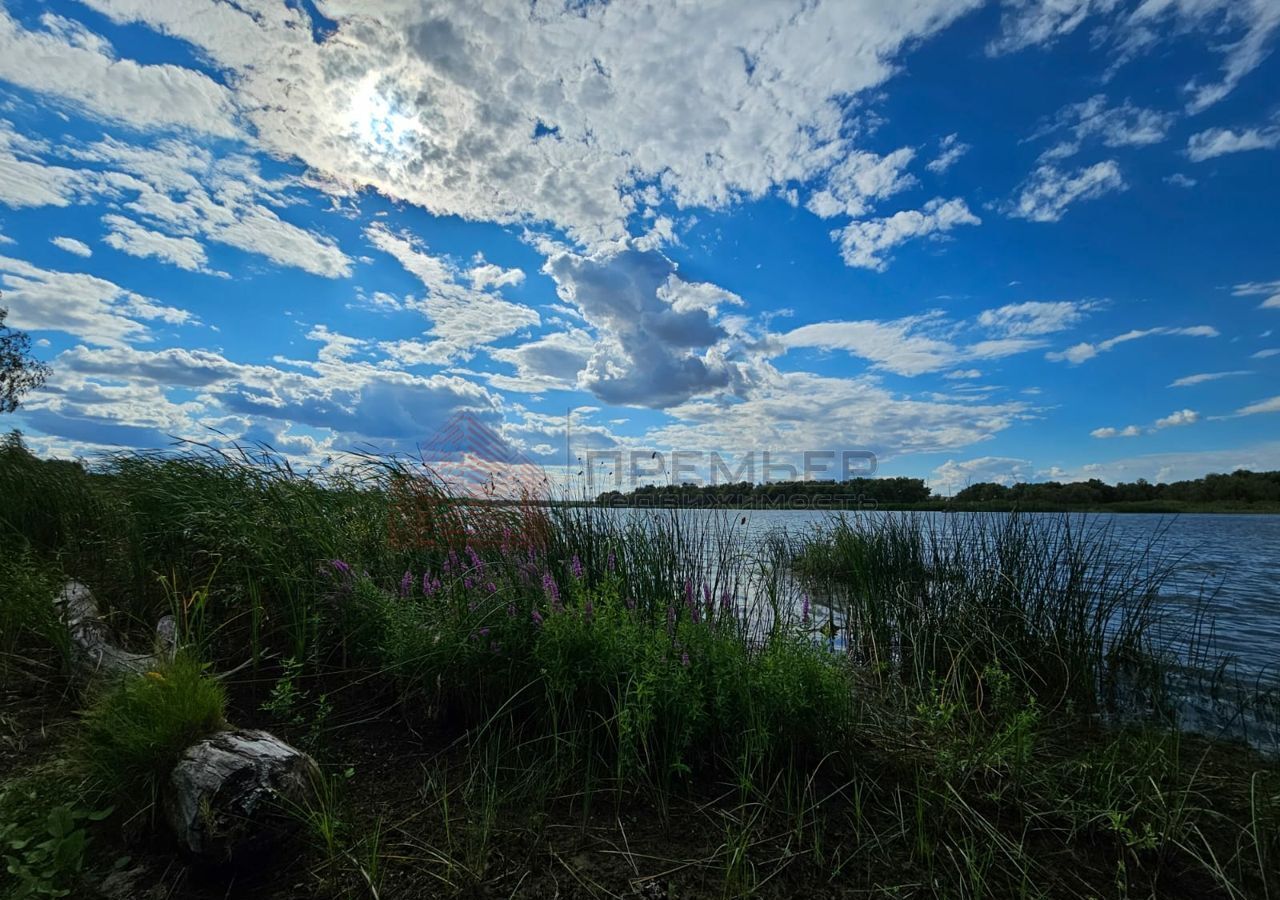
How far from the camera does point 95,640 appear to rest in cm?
403

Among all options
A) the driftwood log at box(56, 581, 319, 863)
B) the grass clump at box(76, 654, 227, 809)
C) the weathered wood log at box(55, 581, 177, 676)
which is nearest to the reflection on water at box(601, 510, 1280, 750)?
the driftwood log at box(56, 581, 319, 863)

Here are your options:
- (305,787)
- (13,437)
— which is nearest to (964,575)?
(305,787)

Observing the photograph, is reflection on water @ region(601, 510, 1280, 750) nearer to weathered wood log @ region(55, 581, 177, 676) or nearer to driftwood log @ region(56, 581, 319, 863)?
driftwood log @ region(56, 581, 319, 863)

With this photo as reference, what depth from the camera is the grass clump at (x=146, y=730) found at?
8.37ft

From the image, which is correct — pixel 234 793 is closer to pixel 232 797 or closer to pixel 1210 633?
pixel 232 797

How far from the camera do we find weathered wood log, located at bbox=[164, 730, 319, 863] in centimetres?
226

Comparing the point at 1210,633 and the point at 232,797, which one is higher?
the point at 232,797

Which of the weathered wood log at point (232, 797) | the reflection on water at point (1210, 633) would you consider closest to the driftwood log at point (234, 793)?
the weathered wood log at point (232, 797)

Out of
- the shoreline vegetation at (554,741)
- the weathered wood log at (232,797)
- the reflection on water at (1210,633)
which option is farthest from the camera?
the reflection on water at (1210,633)

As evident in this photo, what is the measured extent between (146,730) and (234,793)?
60 centimetres

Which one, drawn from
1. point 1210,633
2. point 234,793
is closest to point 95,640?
point 234,793

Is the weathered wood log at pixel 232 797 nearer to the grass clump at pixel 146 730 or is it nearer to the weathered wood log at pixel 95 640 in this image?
the grass clump at pixel 146 730

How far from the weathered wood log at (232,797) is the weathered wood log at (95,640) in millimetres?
1197

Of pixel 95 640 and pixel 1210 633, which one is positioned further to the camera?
pixel 1210 633
